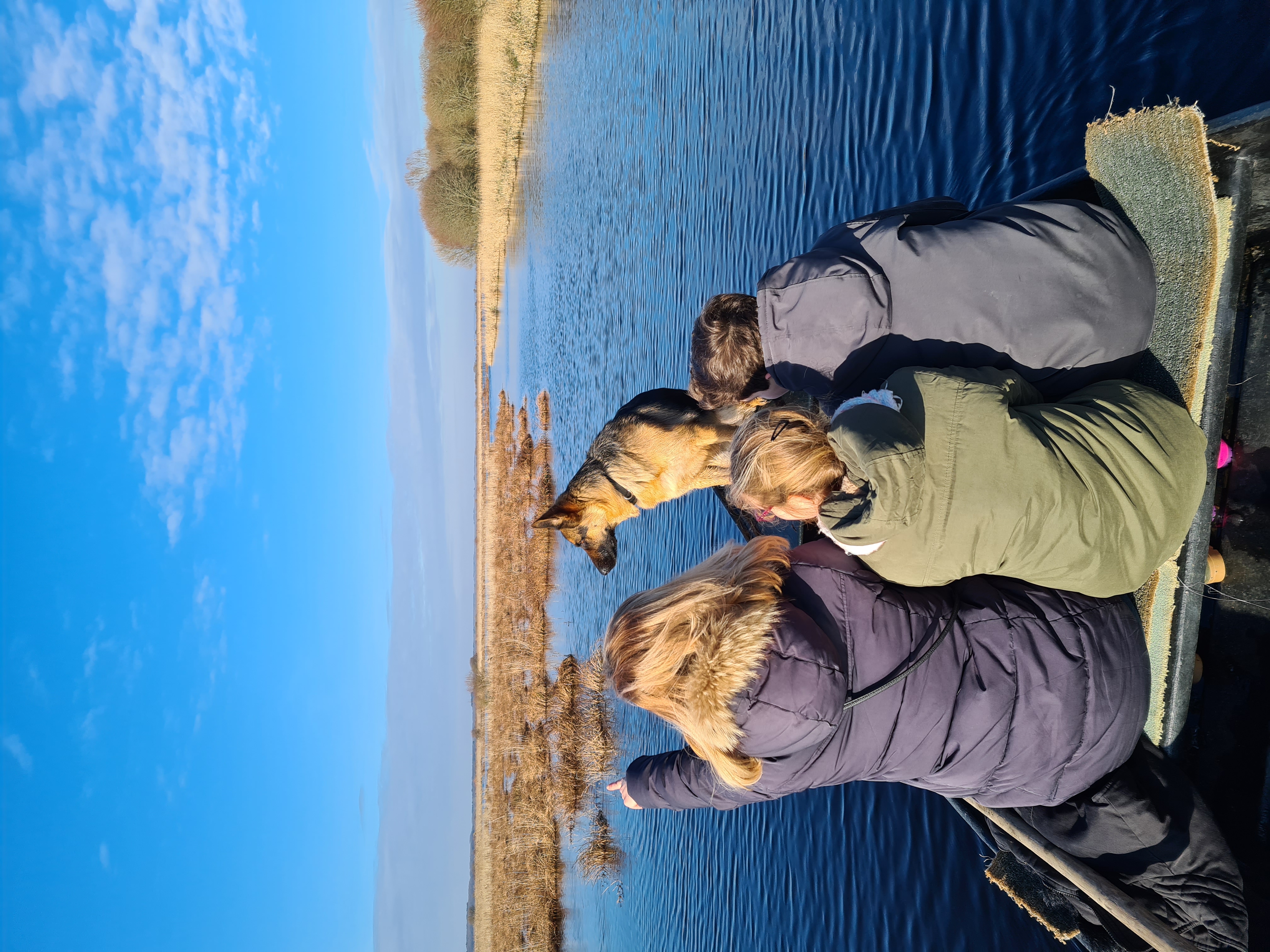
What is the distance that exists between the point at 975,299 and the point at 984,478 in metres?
0.92

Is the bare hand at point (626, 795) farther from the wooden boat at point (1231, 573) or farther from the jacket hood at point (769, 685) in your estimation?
the wooden boat at point (1231, 573)

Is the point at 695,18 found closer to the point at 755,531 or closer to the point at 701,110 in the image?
the point at 701,110

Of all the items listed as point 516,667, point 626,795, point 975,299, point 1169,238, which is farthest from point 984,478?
point 516,667

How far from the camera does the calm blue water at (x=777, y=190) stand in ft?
18.0

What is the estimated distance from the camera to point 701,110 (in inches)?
471

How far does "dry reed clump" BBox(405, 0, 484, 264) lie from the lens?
2167 centimetres

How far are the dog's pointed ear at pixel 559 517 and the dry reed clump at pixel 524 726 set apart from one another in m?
8.96

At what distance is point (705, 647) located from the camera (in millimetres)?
2332

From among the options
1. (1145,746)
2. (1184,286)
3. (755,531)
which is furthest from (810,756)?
(755,531)

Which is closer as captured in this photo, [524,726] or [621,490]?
[621,490]

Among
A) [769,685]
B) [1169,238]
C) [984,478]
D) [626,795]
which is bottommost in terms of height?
[626,795]

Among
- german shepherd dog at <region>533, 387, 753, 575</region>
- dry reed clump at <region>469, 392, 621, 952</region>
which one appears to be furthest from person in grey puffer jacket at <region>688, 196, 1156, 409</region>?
dry reed clump at <region>469, 392, 621, 952</region>

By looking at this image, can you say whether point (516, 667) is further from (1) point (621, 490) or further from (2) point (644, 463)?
(2) point (644, 463)

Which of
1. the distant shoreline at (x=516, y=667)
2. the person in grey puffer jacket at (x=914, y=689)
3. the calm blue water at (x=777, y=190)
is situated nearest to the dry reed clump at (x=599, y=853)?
the distant shoreline at (x=516, y=667)
